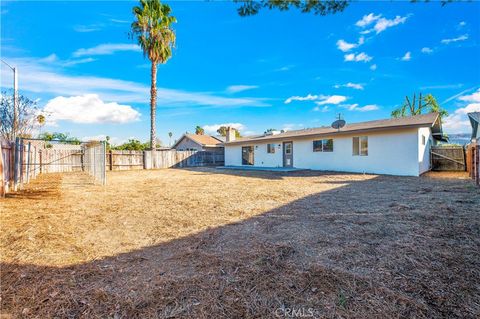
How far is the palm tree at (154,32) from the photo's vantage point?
62.7 ft

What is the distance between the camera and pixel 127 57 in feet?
58.4

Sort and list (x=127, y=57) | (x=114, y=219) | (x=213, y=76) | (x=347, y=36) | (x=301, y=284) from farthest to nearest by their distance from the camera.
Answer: (x=213, y=76)
(x=127, y=57)
(x=347, y=36)
(x=114, y=219)
(x=301, y=284)

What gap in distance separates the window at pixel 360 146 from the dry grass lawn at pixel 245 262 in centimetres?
907

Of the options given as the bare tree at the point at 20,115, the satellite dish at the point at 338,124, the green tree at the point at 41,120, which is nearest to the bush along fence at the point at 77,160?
the bare tree at the point at 20,115

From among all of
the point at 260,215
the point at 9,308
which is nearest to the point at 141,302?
the point at 9,308

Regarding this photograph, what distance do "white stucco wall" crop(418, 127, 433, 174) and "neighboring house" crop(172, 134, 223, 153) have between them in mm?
18638

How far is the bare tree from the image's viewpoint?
49.8ft

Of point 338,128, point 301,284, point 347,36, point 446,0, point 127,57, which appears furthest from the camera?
point 127,57

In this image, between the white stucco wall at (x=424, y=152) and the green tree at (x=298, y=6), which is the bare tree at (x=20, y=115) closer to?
the green tree at (x=298, y=6)

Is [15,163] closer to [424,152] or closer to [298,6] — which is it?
[298,6]

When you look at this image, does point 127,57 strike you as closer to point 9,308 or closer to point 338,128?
point 338,128

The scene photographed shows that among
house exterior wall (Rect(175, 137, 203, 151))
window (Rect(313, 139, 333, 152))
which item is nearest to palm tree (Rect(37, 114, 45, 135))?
house exterior wall (Rect(175, 137, 203, 151))

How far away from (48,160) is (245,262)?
19.2 meters

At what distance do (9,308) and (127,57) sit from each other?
750 inches
